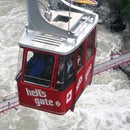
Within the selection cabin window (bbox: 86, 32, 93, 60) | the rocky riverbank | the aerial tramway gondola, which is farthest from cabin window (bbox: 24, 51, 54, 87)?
the rocky riverbank

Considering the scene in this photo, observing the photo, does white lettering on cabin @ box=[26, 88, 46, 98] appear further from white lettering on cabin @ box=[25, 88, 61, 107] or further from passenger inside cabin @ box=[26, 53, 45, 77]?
passenger inside cabin @ box=[26, 53, 45, 77]

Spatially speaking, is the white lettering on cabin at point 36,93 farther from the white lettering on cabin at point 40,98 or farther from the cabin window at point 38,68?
the cabin window at point 38,68

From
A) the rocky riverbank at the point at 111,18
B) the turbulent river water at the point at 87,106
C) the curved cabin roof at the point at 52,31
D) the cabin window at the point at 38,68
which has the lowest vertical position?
the turbulent river water at the point at 87,106

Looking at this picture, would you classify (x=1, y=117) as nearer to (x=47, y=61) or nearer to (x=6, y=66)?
(x=6, y=66)

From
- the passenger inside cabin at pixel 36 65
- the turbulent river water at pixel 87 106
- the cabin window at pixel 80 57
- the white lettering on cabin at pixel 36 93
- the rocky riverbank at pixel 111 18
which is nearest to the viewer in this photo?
the passenger inside cabin at pixel 36 65

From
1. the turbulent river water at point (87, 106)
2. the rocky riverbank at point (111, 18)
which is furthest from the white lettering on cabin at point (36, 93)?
the rocky riverbank at point (111, 18)

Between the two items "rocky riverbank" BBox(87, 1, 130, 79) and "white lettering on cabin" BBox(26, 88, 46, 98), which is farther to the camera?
"rocky riverbank" BBox(87, 1, 130, 79)

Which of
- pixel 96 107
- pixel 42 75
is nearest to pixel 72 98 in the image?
pixel 42 75

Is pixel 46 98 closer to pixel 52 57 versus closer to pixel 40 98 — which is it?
pixel 40 98

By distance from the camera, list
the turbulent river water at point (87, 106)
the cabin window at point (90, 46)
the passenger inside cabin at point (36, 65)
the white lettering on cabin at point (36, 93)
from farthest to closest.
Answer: the turbulent river water at point (87, 106) → the cabin window at point (90, 46) → the white lettering on cabin at point (36, 93) → the passenger inside cabin at point (36, 65)
